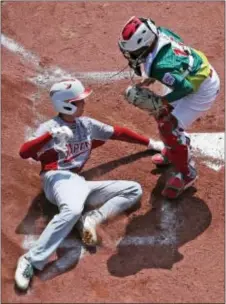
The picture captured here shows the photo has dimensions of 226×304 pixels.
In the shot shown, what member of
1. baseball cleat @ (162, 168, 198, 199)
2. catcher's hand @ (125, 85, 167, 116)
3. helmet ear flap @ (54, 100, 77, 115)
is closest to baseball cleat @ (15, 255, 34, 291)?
helmet ear flap @ (54, 100, 77, 115)

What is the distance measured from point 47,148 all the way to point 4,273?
125cm

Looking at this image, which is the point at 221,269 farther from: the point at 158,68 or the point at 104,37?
the point at 104,37

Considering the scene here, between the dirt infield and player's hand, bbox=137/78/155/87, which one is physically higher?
player's hand, bbox=137/78/155/87

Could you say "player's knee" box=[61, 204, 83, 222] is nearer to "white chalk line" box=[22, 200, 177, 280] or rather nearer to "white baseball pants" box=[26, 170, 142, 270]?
"white baseball pants" box=[26, 170, 142, 270]

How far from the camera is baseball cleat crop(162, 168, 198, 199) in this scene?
7.40 metres

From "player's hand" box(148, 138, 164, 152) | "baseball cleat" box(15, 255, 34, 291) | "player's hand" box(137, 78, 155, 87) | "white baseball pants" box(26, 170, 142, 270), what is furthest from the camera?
"player's hand" box(148, 138, 164, 152)

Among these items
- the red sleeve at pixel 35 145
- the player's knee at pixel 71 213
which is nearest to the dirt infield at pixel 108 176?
the player's knee at pixel 71 213

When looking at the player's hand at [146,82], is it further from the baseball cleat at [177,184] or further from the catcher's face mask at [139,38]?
the baseball cleat at [177,184]

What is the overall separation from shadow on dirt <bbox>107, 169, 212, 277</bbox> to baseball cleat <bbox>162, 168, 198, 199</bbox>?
9 centimetres

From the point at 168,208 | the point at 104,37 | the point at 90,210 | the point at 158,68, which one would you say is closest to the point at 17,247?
the point at 90,210

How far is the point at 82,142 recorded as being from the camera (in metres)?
7.42

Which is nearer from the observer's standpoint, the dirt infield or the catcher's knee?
the dirt infield

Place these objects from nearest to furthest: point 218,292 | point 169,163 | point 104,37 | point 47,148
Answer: point 218,292, point 47,148, point 169,163, point 104,37

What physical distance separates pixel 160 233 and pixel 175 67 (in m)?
1.59
